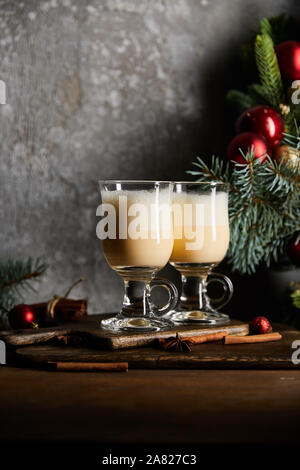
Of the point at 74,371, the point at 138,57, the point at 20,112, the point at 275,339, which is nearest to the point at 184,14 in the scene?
the point at 138,57

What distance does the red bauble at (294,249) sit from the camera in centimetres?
125

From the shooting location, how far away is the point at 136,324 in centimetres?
106

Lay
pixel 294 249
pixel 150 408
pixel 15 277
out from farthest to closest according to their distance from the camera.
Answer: pixel 15 277 → pixel 294 249 → pixel 150 408

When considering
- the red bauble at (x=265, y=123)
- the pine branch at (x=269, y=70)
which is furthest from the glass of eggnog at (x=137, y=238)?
the pine branch at (x=269, y=70)

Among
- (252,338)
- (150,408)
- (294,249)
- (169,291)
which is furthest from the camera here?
(294,249)

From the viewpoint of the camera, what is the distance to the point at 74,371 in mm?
907

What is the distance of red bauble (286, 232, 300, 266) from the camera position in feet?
4.11

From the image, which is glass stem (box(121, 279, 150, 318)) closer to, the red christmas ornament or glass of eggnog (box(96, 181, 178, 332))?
glass of eggnog (box(96, 181, 178, 332))

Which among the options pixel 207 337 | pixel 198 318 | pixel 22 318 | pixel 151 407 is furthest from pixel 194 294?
pixel 151 407

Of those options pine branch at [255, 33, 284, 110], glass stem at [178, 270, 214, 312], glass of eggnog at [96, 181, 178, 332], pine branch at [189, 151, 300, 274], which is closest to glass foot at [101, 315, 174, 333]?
glass of eggnog at [96, 181, 178, 332]

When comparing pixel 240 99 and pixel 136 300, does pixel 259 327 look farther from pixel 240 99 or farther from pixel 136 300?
pixel 240 99

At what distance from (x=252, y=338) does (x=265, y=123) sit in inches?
18.4

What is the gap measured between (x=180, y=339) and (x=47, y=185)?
62 cm

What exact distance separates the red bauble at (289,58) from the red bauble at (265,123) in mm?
113
